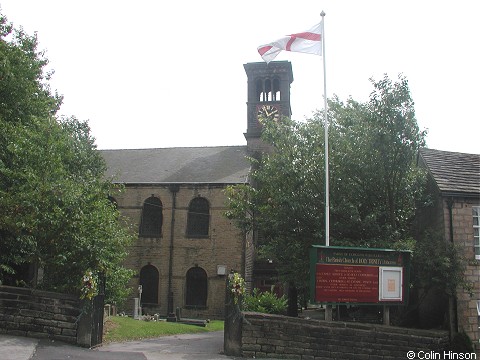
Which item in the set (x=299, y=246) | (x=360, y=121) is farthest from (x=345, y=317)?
(x=360, y=121)

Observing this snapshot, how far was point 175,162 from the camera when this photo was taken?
34.2 metres

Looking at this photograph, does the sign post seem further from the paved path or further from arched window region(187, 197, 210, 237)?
arched window region(187, 197, 210, 237)

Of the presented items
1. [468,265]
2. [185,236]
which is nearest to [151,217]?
[185,236]

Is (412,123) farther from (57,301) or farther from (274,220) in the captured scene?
(57,301)

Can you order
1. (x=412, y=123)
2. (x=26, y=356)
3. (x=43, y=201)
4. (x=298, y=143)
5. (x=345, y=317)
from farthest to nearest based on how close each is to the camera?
(x=345, y=317)
(x=298, y=143)
(x=412, y=123)
(x=43, y=201)
(x=26, y=356)

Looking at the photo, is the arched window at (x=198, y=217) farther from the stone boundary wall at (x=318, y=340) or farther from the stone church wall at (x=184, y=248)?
the stone boundary wall at (x=318, y=340)

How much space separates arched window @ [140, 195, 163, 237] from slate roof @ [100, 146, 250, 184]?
53.7 inches

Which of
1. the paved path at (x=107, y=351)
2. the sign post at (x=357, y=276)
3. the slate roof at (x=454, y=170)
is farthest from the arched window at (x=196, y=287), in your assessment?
the sign post at (x=357, y=276)

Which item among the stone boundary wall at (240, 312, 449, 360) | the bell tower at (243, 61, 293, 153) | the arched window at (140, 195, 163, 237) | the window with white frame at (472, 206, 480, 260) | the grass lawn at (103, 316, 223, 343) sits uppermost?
the bell tower at (243, 61, 293, 153)

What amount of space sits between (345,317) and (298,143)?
8221 mm

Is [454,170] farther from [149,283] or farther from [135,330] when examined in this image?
[149,283]

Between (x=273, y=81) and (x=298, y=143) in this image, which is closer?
(x=298, y=143)

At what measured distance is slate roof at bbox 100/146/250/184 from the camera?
31.2 metres

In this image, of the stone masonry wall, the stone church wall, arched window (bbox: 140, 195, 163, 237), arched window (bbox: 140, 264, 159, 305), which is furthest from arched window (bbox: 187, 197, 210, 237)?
the stone masonry wall
